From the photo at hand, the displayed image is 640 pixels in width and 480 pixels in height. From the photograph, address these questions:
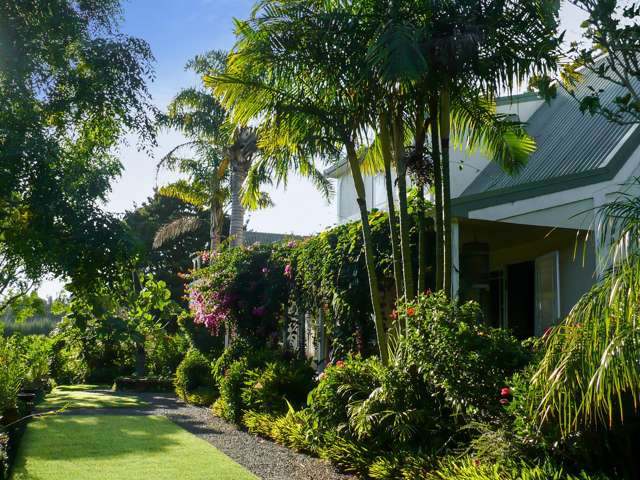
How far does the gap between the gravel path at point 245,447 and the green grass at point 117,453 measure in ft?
0.81

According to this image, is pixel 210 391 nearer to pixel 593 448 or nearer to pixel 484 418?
pixel 484 418

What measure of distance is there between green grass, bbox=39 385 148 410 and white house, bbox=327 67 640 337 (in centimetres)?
Answer: 978

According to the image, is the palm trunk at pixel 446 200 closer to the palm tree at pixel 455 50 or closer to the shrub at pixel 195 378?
the palm tree at pixel 455 50

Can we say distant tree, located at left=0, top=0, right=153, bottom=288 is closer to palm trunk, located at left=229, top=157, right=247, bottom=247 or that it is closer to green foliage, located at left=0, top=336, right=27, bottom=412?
green foliage, located at left=0, top=336, right=27, bottom=412

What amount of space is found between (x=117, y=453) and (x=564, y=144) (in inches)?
341

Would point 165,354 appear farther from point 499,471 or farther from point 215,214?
point 499,471

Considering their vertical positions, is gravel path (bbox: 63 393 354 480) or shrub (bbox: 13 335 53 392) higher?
shrub (bbox: 13 335 53 392)

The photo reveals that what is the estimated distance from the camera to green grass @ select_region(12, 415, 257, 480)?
8672mm

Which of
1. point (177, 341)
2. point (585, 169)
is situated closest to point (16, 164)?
point (585, 169)

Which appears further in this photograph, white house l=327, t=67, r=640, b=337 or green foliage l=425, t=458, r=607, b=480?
white house l=327, t=67, r=640, b=337

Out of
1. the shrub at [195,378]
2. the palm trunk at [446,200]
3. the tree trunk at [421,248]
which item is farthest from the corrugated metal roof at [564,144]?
the shrub at [195,378]

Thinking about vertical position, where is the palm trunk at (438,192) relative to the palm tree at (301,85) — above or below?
below

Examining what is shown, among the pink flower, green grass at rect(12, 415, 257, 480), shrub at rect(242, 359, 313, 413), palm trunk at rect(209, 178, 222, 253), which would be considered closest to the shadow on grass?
green grass at rect(12, 415, 257, 480)

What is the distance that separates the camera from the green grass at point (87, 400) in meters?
17.3
